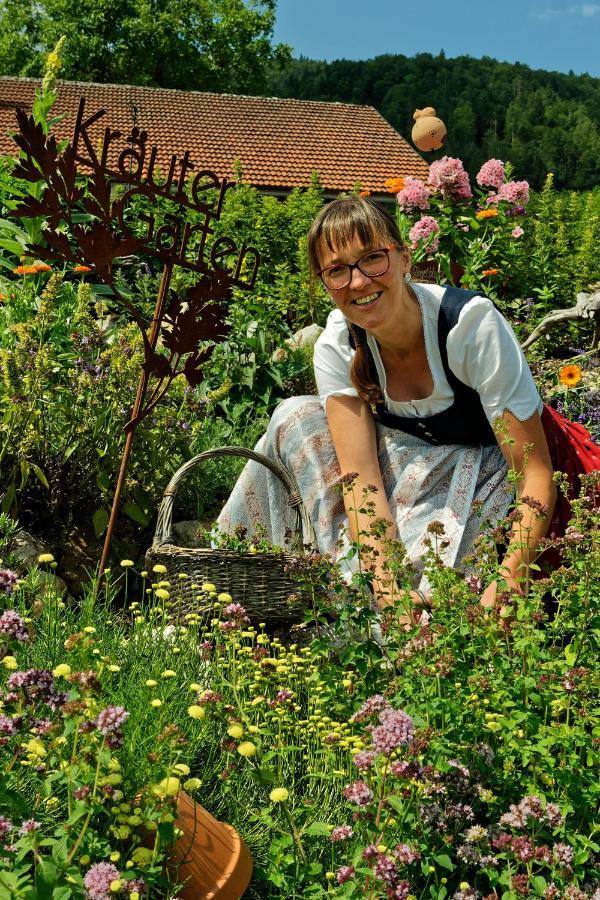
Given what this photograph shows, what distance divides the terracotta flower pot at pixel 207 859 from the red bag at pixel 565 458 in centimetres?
157

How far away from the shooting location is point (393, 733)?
1.33 m

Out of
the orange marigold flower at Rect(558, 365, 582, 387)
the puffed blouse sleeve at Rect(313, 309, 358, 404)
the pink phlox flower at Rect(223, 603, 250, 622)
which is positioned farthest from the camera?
the orange marigold flower at Rect(558, 365, 582, 387)

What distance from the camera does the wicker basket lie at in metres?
2.79

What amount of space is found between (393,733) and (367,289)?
1684 mm

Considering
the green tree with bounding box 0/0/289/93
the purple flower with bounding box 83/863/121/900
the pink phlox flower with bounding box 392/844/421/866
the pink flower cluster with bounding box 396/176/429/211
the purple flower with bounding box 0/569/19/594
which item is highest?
the green tree with bounding box 0/0/289/93

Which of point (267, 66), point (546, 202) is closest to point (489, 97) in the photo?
point (267, 66)

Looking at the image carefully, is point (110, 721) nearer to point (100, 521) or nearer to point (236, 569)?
point (236, 569)

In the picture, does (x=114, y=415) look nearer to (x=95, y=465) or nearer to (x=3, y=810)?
(x=95, y=465)

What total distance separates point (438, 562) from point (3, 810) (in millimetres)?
972

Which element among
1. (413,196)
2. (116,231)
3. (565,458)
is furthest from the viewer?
(413,196)

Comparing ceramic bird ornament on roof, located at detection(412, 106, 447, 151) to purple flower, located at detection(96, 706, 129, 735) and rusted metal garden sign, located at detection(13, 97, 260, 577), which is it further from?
purple flower, located at detection(96, 706, 129, 735)

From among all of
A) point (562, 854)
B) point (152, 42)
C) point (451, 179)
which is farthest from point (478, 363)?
point (152, 42)

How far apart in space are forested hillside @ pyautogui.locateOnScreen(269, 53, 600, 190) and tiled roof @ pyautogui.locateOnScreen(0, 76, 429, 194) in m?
11.5

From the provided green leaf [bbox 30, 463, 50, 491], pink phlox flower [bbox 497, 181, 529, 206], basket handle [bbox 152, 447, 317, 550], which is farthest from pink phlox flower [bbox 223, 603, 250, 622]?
pink phlox flower [bbox 497, 181, 529, 206]
